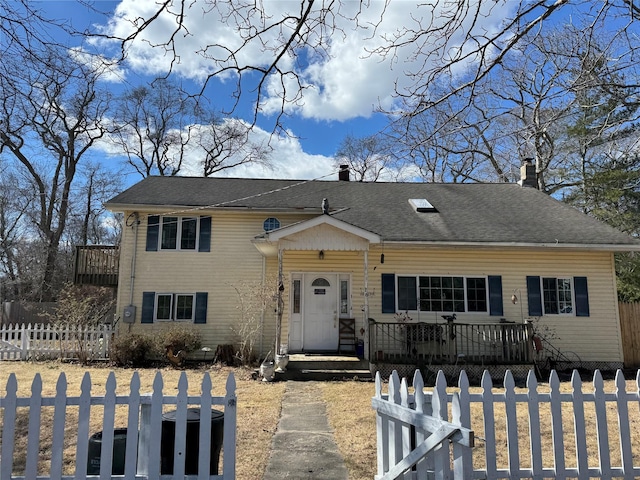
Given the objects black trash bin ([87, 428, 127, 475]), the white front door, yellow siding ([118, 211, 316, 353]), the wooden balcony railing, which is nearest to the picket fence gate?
black trash bin ([87, 428, 127, 475])

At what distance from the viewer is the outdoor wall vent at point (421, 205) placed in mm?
14898

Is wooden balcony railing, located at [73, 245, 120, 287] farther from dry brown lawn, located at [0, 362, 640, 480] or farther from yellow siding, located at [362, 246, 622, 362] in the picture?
yellow siding, located at [362, 246, 622, 362]

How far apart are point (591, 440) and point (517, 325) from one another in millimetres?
5890

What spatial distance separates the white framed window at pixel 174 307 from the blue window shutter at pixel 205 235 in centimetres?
145

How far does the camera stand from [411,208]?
15164 mm

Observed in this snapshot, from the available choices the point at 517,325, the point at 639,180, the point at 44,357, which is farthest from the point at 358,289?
the point at 639,180

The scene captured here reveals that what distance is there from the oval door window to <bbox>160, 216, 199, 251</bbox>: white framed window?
3847 millimetres

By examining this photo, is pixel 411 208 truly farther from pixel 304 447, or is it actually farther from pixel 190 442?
pixel 190 442

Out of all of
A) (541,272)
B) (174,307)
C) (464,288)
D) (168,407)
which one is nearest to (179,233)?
(174,307)

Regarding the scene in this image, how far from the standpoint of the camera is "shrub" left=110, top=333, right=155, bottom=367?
12.1m

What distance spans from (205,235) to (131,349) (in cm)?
388

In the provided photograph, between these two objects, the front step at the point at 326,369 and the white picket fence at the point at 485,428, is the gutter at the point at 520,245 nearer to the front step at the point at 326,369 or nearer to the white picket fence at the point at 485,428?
the front step at the point at 326,369

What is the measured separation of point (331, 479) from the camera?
4.32 metres

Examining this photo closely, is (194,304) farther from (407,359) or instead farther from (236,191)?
(407,359)
